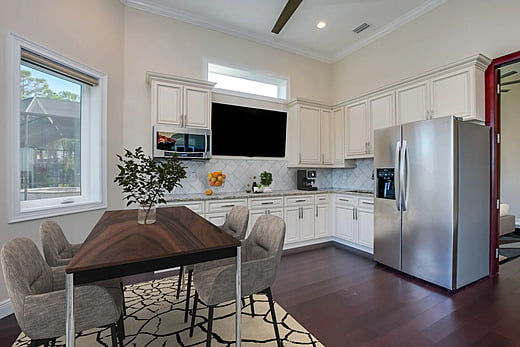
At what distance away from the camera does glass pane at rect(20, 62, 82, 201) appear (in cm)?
244

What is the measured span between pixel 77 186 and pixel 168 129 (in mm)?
1290

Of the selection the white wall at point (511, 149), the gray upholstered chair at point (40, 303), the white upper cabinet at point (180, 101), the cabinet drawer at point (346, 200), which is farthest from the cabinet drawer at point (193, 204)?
the white wall at point (511, 149)

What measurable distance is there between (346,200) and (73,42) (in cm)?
420

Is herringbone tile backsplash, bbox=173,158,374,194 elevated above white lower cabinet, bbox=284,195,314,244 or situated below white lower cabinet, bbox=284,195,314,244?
above

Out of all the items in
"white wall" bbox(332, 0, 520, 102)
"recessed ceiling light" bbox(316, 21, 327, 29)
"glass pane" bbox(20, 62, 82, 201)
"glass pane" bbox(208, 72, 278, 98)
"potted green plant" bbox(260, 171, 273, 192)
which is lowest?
"potted green plant" bbox(260, 171, 273, 192)

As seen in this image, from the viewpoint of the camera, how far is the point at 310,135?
448 centimetres

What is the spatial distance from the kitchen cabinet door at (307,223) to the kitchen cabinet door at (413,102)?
1.90 metres

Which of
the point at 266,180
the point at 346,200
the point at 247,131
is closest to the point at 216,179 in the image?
the point at 266,180

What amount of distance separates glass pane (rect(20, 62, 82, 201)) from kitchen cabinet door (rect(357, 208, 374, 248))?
12.8 ft

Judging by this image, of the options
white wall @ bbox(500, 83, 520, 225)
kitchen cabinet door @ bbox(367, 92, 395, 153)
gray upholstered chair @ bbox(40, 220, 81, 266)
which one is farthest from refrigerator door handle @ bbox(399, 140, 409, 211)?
white wall @ bbox(500, 83, 520, 225)

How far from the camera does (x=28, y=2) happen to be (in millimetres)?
2299

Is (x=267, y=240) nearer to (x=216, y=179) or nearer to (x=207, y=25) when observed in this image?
(x=216, y=179)

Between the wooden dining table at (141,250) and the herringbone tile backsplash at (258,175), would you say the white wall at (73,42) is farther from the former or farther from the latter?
the wooden dining table at (141,250)

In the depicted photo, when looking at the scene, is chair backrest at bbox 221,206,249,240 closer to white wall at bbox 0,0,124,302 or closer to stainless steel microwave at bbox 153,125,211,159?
stainless steel microwave at bbox 153,125,211,159
